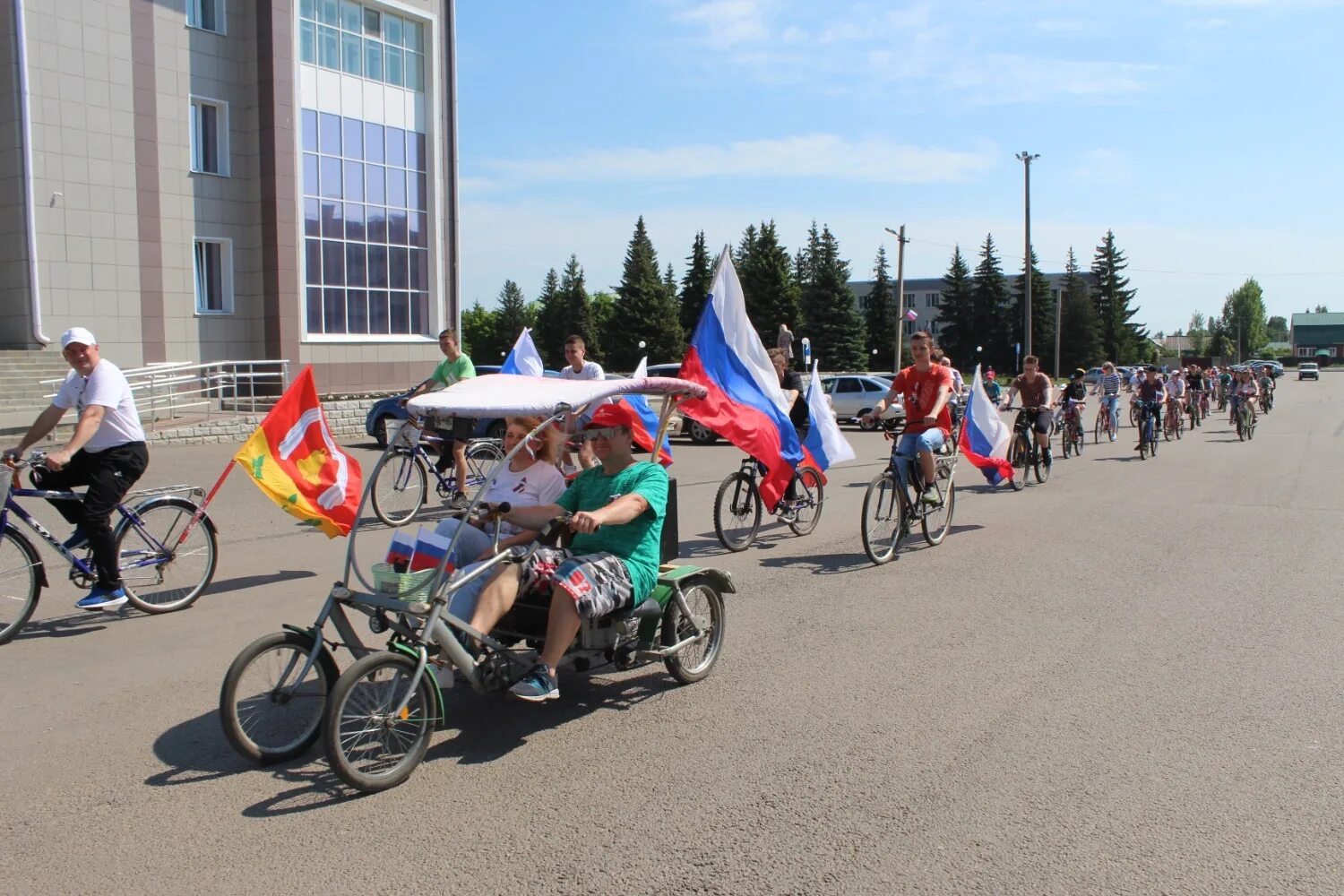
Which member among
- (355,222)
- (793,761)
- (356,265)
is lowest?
(793,761)

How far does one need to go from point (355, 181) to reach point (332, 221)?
53.2 inches

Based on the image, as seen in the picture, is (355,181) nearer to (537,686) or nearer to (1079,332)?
(537,686)

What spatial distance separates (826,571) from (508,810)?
5124mm

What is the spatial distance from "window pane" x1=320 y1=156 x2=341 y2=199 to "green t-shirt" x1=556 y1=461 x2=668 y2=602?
997 inches

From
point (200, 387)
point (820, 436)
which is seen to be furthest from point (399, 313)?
point (820, 436)

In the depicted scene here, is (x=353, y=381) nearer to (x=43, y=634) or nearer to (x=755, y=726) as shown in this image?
(x=43, y=634)

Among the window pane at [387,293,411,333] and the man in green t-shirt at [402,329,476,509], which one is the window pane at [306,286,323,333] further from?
the man in green t-shirt at [402,329,476,509]

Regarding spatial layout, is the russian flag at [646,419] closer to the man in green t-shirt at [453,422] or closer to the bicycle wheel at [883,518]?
the man in green t-shirt at [453,422]

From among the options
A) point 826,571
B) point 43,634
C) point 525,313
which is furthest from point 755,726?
point 525,313

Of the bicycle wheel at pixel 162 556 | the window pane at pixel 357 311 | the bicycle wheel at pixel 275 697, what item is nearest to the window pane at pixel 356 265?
the window pane at pixel 357 311

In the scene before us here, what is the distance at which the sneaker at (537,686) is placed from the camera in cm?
489

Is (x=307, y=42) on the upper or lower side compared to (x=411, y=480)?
upper

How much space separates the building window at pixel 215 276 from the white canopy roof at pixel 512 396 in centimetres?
2426

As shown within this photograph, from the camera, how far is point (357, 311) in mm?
29516
